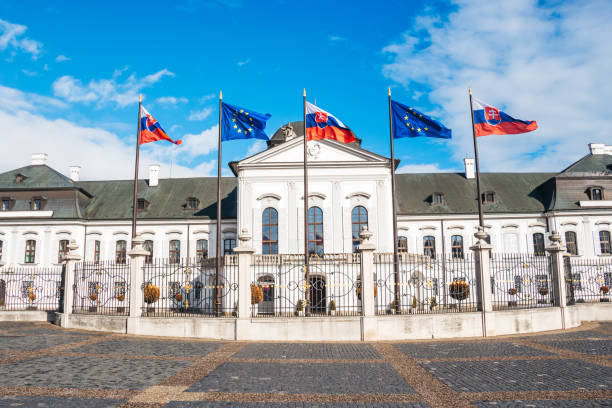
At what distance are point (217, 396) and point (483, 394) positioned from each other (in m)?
4.00

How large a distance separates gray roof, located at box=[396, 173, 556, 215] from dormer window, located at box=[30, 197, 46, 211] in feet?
94.1

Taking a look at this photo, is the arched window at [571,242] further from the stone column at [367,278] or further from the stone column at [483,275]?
the stone column at [367,278]

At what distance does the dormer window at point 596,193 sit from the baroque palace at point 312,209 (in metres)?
0.07

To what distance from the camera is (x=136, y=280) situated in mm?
13750

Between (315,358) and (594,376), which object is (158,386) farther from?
(594,376)

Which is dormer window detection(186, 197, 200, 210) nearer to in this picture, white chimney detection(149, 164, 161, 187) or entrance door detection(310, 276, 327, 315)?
white chimney detection(149, 164, 161, 187)

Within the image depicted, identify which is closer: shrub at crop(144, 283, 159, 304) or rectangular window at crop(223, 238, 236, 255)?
shrub at crop(144, 283, 159, 304)

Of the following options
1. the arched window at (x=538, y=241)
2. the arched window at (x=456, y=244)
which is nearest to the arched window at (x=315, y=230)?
the arched window at (x=456, y=244)

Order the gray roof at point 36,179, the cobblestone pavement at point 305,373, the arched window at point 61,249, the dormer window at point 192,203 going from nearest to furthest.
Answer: the cobblestone pavement at point 305,373
the arched window at point 61,249
the gray roof at point 36,179
the dormer window at point 192,203

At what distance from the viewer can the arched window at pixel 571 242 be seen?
3400cm

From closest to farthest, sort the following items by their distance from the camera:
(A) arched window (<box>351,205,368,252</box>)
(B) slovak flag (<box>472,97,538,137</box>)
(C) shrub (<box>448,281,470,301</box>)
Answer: (C) shrub (<box>448,281,470,301</box>) < (B) slovak flag (<box>472,97,538,137</box>) < (A) arched window (<box>351,205,368,252</box>)

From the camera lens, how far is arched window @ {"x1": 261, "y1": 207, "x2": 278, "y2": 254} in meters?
29.9

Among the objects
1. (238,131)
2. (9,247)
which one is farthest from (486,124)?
(9,247)

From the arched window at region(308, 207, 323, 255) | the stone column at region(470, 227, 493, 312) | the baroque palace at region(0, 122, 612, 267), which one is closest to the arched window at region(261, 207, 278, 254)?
the baroque palace at region(0, 122, 612, 267)
